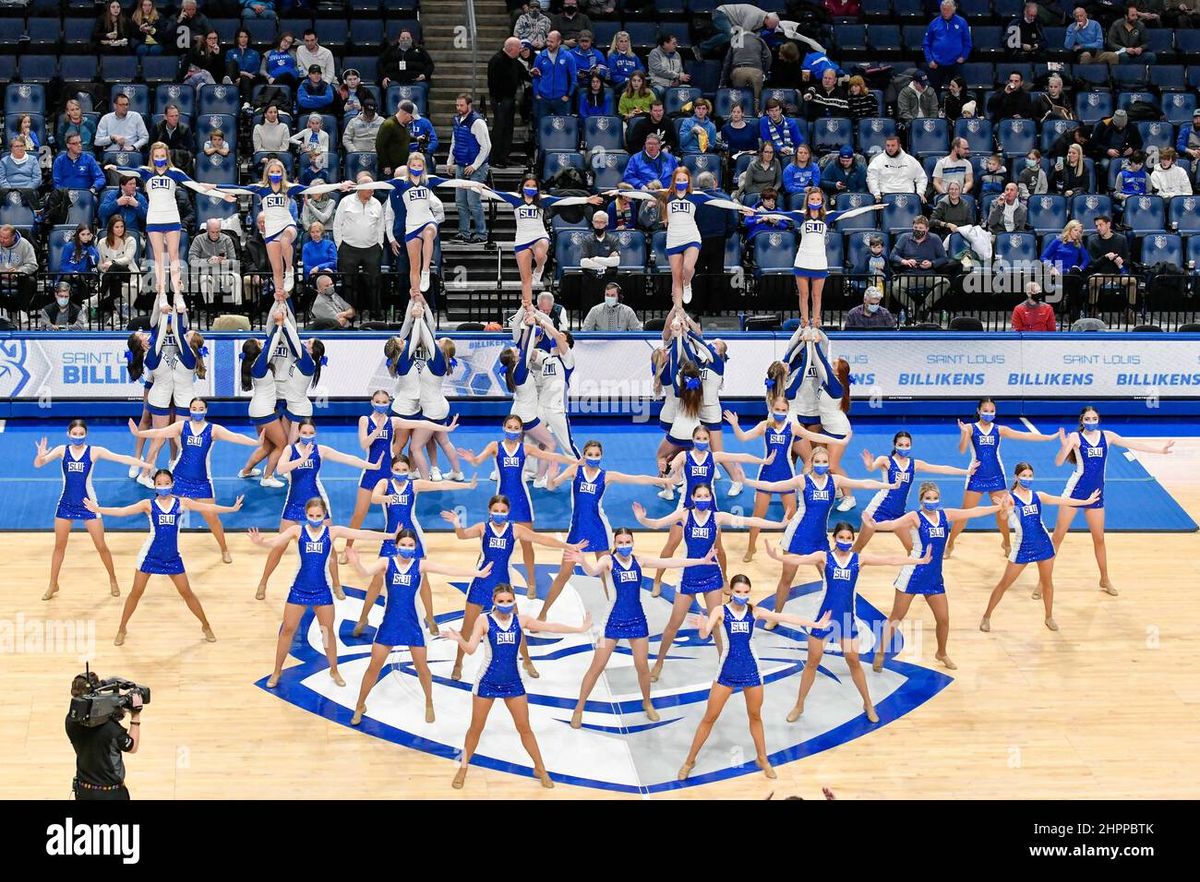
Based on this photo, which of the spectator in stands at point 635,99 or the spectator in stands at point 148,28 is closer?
the spectator in stands at point 635,99

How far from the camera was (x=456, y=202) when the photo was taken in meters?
23.4

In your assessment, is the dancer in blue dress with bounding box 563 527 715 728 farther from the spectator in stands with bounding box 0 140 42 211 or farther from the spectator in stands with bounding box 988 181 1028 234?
the spectator in stands with bounding box 0 140 42 211

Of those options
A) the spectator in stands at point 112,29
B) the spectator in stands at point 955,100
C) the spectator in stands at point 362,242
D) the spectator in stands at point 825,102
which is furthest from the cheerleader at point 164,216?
the spectator in stands at point 955,100

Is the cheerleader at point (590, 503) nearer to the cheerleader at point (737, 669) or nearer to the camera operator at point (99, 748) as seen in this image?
the cheerleader at point (737, 669)

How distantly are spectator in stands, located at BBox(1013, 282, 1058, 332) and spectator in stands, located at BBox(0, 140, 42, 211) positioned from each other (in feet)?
41.0

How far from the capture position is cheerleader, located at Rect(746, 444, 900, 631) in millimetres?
15023

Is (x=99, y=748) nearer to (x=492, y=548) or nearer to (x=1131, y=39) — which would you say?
(x=492, y=548)

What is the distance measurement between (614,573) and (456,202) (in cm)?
1125

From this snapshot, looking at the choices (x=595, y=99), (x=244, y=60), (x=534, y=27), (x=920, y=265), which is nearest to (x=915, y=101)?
(x=920, y=265)

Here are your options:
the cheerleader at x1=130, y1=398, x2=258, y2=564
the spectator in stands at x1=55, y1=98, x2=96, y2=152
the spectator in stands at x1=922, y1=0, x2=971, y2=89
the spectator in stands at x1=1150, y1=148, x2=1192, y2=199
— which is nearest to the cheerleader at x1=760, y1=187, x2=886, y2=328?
the cheerleader at x1=130, y1=398, x2=258, y2=564

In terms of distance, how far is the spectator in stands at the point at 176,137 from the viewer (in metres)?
22.5

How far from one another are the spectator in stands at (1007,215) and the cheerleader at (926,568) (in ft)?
30.0
